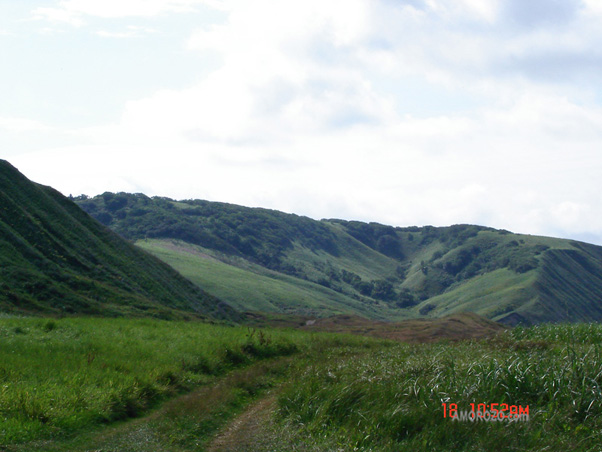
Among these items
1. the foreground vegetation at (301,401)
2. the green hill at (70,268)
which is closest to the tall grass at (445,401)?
the foreground vegetation at (301,401)

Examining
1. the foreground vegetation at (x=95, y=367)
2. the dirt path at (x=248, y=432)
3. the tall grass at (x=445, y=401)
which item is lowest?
the dirt path at (x=248, y=432)

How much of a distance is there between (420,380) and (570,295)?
135799 millimetres

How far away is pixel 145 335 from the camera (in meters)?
19.3

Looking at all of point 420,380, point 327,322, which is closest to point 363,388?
point 420,380

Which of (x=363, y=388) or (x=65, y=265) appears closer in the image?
(x=363, y=388)

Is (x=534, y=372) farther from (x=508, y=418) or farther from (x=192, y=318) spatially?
(x=192, y=318)

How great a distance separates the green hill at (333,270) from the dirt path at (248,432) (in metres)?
69.8

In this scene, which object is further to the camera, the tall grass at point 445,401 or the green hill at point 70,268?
the green hill at point 70,268

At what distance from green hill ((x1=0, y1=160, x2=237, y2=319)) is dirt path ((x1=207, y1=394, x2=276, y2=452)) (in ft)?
61.6

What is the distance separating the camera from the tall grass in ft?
27.7
